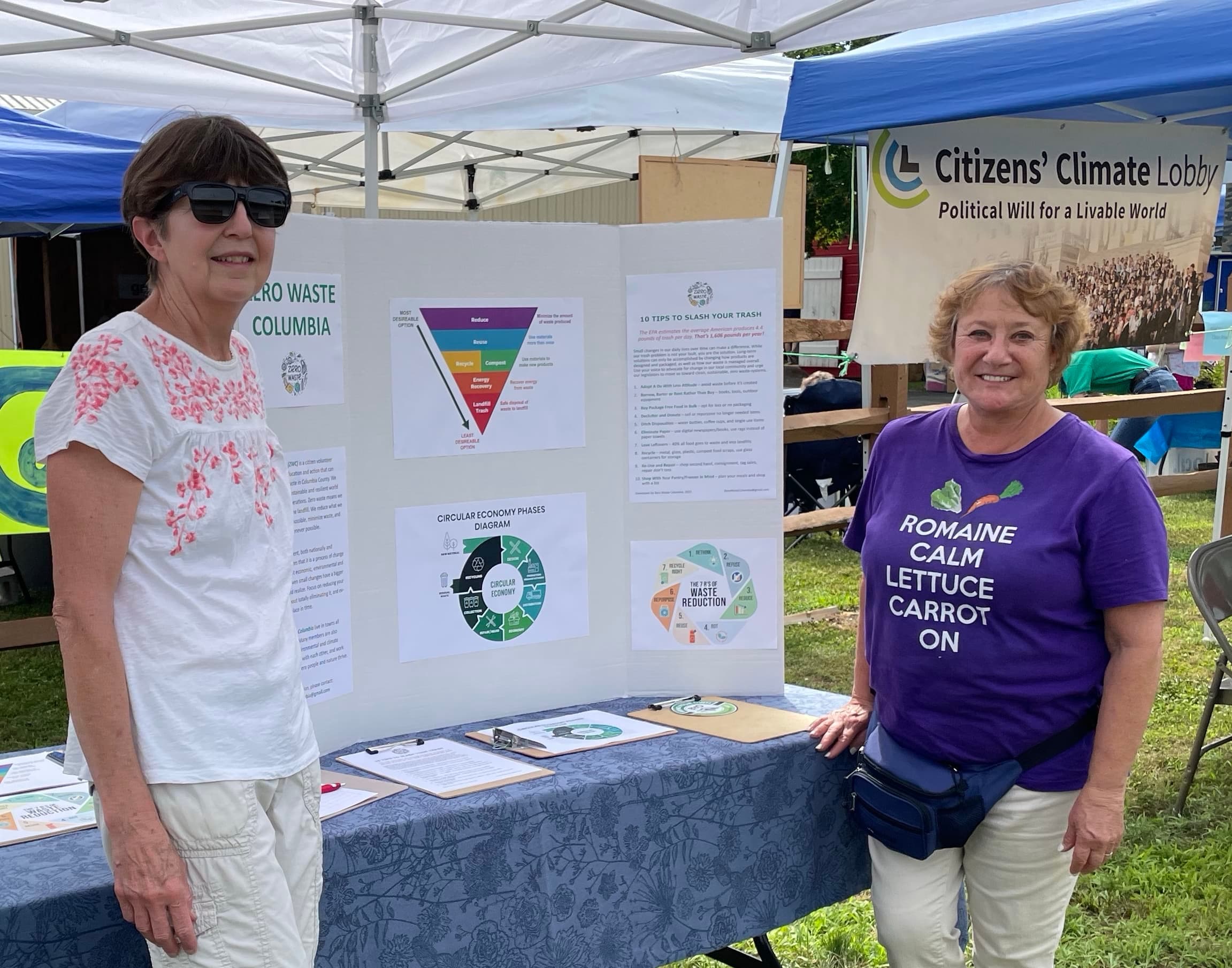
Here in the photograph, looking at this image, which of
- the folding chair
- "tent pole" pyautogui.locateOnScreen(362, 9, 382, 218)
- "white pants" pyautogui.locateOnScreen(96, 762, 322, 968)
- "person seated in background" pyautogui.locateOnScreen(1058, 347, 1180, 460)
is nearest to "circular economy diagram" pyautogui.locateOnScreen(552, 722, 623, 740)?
"white pants" pyautogui.locateOnScreen(96, 762, 322, 968)

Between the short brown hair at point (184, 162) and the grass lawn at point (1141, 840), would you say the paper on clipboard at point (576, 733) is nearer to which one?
the grass lawn at point (1141, 840)

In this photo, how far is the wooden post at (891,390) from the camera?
5.70 meters

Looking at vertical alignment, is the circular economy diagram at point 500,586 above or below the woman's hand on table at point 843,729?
above

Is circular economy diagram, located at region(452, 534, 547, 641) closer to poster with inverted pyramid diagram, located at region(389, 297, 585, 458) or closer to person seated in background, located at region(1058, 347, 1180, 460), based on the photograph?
poster with inverted pyramid diagram, located at region(389, 297, 585, 458)

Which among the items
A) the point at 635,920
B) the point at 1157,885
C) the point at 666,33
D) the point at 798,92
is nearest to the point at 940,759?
the point at 635,920

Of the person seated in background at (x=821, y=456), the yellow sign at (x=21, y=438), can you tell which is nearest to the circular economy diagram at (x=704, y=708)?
the yellow sign at (x=21, y=438)

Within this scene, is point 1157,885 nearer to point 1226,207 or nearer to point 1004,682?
point 1004,682

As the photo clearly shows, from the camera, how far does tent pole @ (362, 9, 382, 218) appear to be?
391 cm

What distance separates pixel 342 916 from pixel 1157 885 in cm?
266

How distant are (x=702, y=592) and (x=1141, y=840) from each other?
2.12m

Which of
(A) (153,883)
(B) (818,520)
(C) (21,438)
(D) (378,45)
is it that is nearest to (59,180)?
(C) (21,438)

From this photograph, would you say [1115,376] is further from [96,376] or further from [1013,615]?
[96,376]

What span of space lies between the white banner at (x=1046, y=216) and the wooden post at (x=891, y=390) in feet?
3.45

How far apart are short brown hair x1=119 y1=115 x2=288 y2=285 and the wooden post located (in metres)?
4.55
